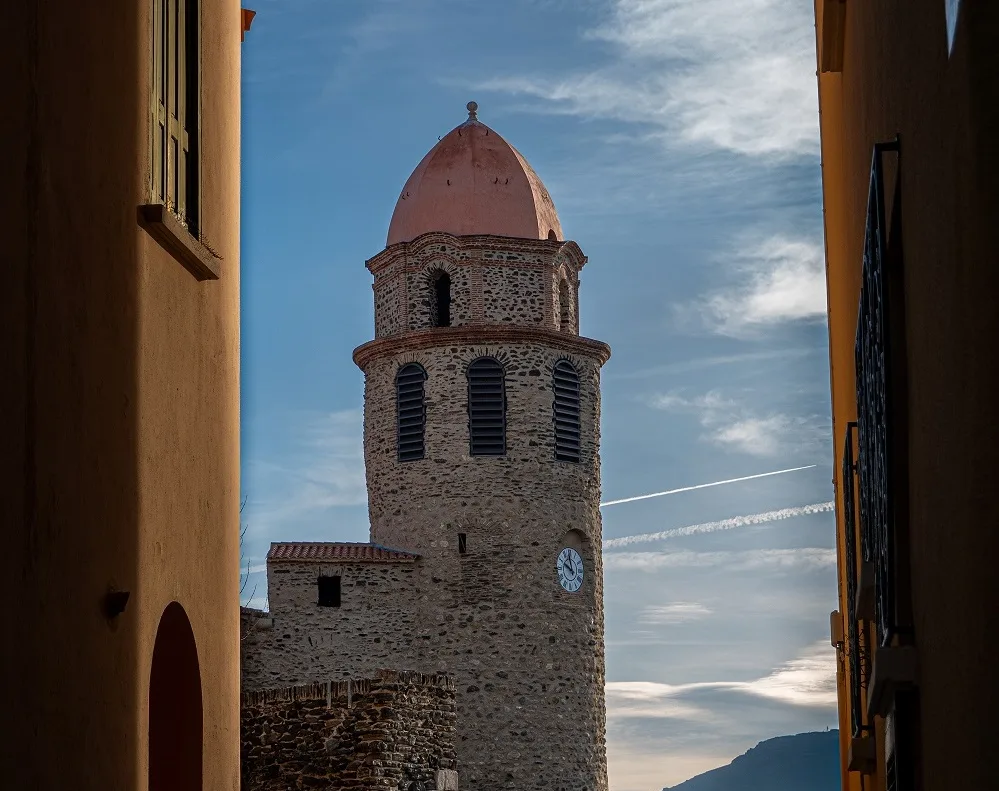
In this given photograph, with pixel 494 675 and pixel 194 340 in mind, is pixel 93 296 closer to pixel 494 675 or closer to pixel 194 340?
pixel 194 340

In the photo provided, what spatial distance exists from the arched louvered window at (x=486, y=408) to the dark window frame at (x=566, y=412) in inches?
46.9

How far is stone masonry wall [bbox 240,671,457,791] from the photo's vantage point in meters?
15.2

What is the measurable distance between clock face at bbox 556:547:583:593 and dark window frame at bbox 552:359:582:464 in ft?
6.53

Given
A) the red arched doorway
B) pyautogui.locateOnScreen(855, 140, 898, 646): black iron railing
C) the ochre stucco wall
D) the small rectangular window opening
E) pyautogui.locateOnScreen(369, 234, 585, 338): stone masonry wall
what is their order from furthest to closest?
pyautogui.locateOnScreen(369, 234, 585, 338): stone masonry wall
the small rectangular window opening
the red arched doorway
pyautogui.locateOnScreen(855, 140, 898, 646): black iron railing
the ochre stucco wall

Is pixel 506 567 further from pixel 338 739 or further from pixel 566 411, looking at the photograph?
pixel 338 739

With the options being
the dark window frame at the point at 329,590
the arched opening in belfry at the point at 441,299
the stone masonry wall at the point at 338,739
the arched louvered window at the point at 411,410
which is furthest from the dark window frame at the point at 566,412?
the stone masonry wall at the point at 338,739

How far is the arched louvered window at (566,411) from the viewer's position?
120ft

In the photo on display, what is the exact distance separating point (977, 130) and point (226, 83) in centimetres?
633

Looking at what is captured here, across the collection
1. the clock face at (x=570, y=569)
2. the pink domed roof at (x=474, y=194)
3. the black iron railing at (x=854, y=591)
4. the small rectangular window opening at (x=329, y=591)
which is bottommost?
the black iron railing at (x=854, y=591)

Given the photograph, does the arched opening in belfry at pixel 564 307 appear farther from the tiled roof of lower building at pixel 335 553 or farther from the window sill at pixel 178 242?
the window sill at pixel 178 242

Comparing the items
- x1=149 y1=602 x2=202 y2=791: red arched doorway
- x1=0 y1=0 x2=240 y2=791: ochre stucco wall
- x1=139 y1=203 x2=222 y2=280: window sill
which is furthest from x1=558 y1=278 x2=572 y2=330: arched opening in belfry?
x1=149 y1=602 x2=202 y2=791: red arched doorway

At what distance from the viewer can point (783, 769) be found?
192ft

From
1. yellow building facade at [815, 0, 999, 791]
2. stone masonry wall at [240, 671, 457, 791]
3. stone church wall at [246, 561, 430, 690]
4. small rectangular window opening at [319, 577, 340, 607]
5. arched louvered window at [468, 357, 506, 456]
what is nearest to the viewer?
yellow building facade at [815, 0, 999, 791]

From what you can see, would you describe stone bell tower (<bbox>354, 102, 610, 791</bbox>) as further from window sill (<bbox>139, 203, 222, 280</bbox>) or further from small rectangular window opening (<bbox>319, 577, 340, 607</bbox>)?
window sill (<bbox>139, 203, 222, 280</bbox>)
